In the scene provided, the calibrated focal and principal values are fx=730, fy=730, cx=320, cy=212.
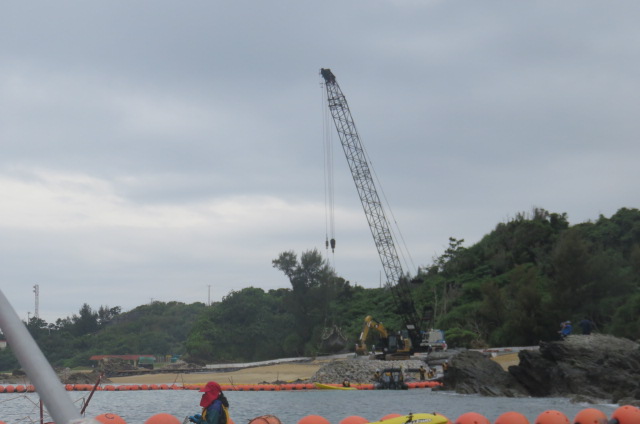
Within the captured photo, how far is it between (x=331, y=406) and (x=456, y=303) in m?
48.5

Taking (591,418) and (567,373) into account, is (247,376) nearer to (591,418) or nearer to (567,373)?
(567,373)

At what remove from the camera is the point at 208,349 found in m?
109

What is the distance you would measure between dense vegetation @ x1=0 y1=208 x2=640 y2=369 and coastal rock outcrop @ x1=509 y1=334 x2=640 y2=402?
17.1m

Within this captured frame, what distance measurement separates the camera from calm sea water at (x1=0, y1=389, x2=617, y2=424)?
110 feet

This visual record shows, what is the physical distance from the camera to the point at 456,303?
8531cm

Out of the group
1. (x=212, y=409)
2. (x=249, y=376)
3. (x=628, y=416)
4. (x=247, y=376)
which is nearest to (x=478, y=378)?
(x=628, y=416)

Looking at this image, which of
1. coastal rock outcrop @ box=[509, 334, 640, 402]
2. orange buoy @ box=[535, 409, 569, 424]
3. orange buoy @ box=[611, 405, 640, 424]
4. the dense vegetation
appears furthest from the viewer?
the dense vegetation

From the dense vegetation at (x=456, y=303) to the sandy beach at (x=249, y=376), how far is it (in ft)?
37.4

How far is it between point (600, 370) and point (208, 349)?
7836 centimetres

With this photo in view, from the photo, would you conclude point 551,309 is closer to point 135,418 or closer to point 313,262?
point 135,418

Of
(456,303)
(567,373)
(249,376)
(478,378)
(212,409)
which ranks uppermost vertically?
(456,303)

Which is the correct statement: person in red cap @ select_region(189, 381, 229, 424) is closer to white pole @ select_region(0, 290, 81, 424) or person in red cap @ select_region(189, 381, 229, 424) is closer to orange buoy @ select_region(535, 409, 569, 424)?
white pole @ select_region(0, 290, 81, 424)

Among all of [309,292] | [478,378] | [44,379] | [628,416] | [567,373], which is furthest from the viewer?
[309,292]

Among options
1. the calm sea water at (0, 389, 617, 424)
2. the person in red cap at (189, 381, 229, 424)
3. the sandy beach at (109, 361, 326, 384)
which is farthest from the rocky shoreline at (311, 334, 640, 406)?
the sandy beach at (109, 361, 326, 384)
